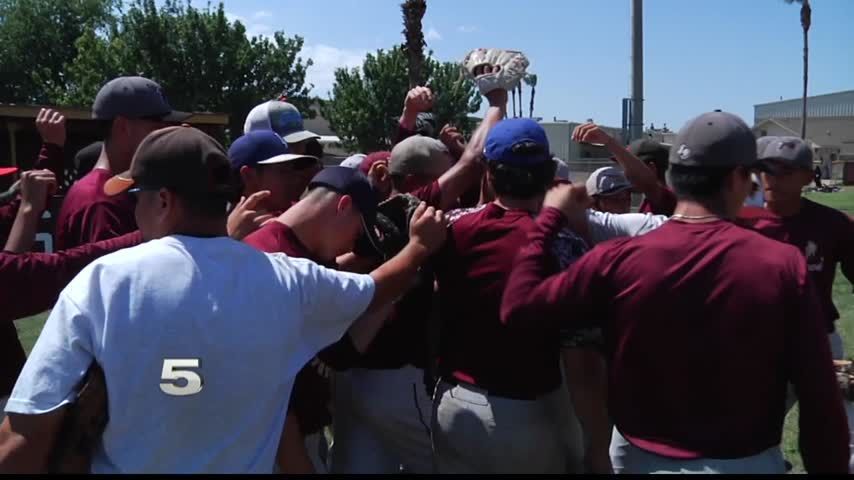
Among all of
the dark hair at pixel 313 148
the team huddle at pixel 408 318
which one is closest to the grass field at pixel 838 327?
the team huddle at pixel 408 318

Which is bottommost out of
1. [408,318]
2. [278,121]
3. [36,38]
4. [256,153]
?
[408,318]

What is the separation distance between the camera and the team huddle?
6.73 ft

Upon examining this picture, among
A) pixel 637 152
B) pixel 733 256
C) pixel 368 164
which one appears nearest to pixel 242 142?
pixel 368 164

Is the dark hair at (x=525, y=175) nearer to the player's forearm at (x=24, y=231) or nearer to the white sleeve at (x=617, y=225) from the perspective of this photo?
the white sleeve at (x=617, y=225)

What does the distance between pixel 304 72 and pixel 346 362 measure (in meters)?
37.4

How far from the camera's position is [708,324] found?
2.35 m

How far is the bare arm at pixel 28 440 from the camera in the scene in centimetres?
199

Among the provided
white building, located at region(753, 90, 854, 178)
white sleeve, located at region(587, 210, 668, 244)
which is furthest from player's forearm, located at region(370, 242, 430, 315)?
white building, located at region(753, 90, 854, 178)

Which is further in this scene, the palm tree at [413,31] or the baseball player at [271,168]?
the palm tree at [413,31]

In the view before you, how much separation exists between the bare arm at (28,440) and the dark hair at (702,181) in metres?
1.94

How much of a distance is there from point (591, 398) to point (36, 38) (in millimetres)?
58783

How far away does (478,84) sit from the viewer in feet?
12.8

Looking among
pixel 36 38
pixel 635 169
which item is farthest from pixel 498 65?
pixel 36 38

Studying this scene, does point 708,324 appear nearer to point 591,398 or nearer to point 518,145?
point 518,145
